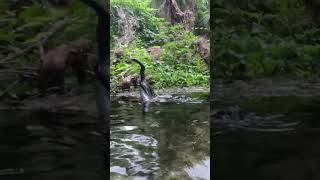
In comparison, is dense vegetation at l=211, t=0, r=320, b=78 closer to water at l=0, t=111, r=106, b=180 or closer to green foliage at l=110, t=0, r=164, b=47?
green foliage at l=110, t=0, r=164, b=47

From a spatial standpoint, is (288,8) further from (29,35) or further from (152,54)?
(29,35)

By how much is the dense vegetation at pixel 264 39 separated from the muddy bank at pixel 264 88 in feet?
0.16

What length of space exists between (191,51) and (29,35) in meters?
1.11

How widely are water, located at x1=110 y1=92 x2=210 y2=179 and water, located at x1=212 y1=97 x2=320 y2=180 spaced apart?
12 centimetres

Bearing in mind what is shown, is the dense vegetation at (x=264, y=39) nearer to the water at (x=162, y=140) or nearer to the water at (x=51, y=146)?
the water at (x=162, y=140)

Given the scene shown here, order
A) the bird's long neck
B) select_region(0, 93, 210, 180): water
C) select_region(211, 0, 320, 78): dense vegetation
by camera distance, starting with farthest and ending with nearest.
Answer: the bird's long neck
select_region(211, 0, 320, 78): dense vegetation
select_region(0, 93, 210, 180): water

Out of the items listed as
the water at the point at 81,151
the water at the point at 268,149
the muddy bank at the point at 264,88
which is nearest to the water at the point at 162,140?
the water at the point at 81,151

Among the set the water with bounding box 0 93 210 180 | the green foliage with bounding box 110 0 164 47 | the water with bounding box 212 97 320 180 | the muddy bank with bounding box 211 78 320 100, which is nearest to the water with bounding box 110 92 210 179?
the water with bounding box 0 93 210 180

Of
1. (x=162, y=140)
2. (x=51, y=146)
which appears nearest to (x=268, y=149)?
(x=162, y=140)

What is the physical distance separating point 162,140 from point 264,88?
76 centimetres

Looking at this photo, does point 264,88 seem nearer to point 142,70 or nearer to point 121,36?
point 142,70

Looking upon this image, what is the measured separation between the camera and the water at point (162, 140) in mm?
2783

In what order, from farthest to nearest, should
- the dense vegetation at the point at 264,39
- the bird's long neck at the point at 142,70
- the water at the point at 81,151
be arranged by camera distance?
the bird's long neck at the point at 142,70
the dense vegetation at the point at 264,39
the water at the point at 81,151

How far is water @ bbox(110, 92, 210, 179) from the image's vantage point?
2.78 metres
